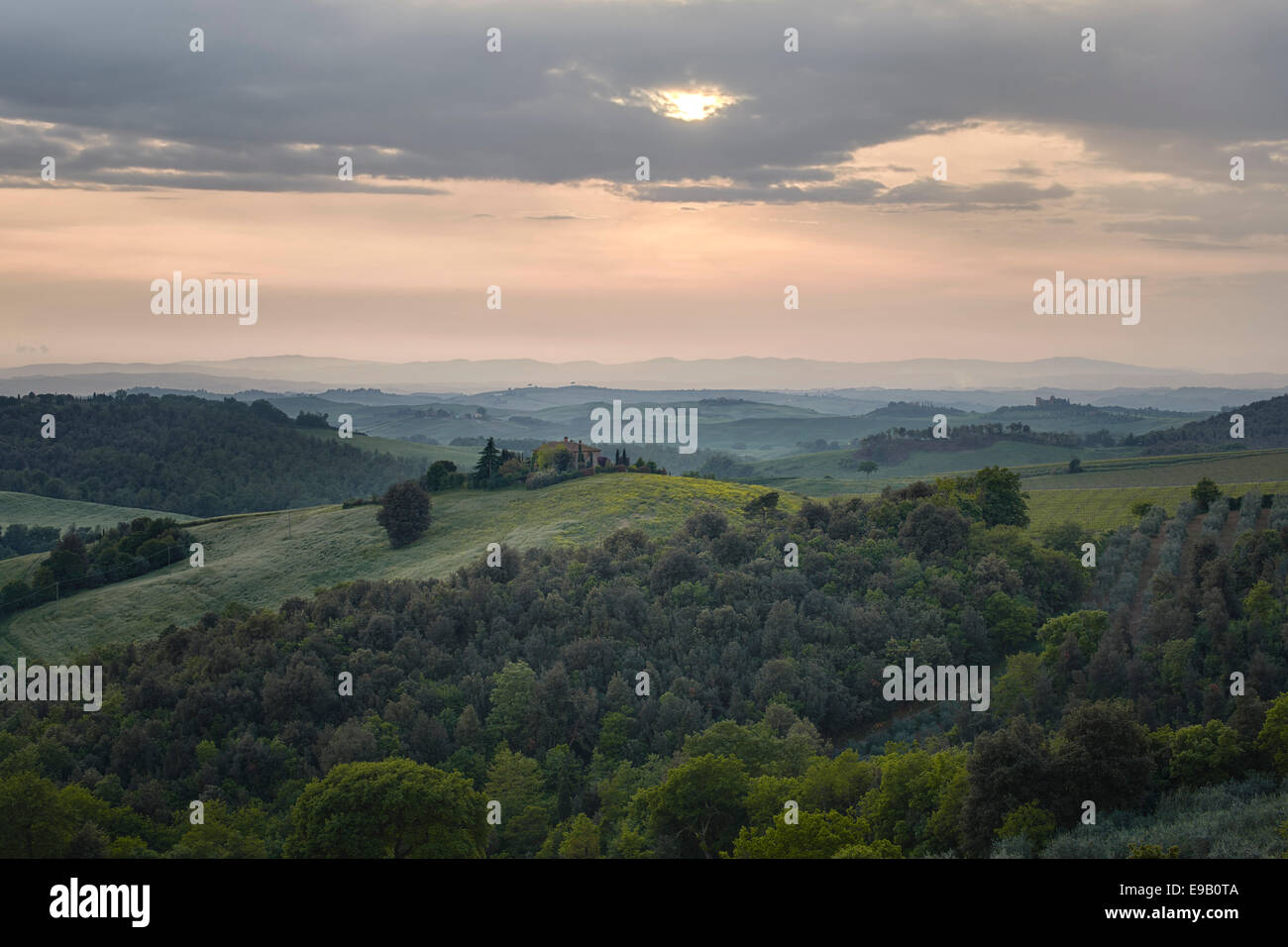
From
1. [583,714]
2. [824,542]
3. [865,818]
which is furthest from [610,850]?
[824,542]

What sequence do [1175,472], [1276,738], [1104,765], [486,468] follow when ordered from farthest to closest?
[1175,472] → [486,468] → [1276,738] → [1104,765]

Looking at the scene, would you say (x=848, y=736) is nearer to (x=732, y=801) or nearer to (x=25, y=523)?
(x=732, y=801)

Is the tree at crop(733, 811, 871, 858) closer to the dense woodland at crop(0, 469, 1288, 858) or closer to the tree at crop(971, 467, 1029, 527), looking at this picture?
the dense woodland at crop(0, 469, 1288, 858)

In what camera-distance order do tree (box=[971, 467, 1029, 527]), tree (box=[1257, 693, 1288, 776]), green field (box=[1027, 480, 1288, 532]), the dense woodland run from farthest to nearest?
green field (box=[1027, 480, 1288, 532]) < tree (box=[971, 467, 1029, 527]) < the dense woodland < tree (box=[1257, 693, 1288, 776])

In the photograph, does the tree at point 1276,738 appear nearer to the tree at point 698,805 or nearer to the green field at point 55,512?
the tree at point 698,805

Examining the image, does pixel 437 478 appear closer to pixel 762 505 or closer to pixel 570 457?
pixel 570 457

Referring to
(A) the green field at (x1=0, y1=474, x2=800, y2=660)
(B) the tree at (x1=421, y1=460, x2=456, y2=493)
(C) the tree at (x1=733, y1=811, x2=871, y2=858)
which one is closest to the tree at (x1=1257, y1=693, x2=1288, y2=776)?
(C) the tree at (x1=733, y1=811, x2=871, y2=858)

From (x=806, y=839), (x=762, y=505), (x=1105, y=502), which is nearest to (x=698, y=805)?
(x=806, y=839)
